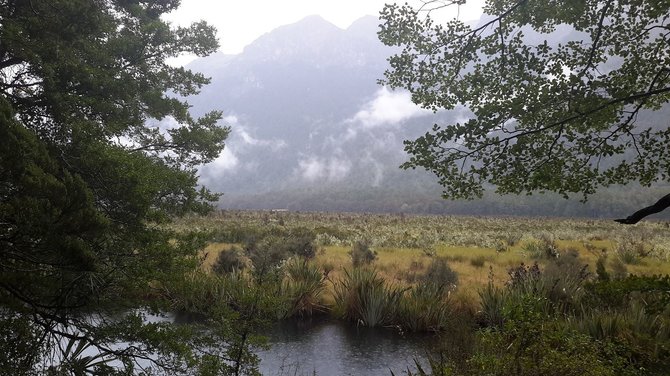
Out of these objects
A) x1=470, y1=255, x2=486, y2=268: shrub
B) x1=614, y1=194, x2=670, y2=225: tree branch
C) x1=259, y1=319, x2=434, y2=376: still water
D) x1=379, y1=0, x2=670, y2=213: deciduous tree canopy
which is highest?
x1=379, y1=0, x2=670, y2=213: deciduous tree canopy

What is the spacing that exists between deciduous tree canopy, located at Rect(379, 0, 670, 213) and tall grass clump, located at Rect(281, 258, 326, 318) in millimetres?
7967

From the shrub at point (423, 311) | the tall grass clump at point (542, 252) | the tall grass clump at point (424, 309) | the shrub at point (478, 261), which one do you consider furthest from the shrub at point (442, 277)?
the tall grass clump at point (542, 252)

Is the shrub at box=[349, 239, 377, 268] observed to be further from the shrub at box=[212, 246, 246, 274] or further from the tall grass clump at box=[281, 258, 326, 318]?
the shrub at box=[212, 246, 246, 274]

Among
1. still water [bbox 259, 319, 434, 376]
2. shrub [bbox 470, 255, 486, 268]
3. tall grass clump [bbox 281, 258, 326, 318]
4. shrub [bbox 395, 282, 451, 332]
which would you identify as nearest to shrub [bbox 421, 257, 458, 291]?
shrub [bbox 395, 282, 451, 332]

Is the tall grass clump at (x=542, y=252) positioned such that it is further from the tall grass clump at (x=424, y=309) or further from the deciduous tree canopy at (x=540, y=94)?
the deciduous tree canopy at (x=540, y=94)

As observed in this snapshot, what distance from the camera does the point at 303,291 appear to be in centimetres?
1362

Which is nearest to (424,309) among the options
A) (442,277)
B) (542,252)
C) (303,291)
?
(442,277)

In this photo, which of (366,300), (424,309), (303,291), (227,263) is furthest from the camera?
(227,263)

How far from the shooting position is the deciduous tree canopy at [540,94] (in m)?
5.64

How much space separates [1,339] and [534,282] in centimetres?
1132

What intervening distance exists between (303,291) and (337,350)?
10.1ft

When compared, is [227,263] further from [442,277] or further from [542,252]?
[542,252]

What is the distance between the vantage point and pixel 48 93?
6934mm

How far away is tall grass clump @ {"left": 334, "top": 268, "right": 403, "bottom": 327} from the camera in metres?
12.4
